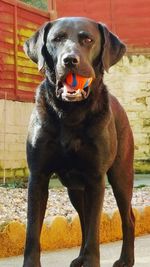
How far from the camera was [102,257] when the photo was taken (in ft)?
16.6

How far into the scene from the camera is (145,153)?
1572cm

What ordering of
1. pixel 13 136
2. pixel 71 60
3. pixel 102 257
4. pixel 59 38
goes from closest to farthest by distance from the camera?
pixel 71 60, pixel 59 38, pixel 102 257, pixel 13 136

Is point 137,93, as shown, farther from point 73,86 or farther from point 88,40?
point 73,86

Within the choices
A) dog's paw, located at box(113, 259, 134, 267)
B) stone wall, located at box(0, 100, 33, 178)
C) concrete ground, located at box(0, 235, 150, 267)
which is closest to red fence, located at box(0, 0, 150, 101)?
stone wall, located at box(0, 100, 33, 178)

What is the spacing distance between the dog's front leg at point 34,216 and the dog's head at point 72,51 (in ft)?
1.58

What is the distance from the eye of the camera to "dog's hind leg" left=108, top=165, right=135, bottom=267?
4.54 metres

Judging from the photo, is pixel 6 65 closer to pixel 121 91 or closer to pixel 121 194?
pixel 121 91

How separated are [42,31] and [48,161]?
0.71m

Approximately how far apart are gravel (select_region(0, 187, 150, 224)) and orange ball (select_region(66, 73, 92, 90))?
2.00 meters

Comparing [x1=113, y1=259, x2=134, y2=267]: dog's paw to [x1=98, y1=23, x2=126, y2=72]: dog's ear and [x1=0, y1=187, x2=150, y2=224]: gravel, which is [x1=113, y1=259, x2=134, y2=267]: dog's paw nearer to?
[x1=0, y1=187, x2=150, y2=224]: gravel

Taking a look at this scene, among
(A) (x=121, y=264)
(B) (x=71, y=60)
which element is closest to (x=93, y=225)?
(A) (x=121, y=264)

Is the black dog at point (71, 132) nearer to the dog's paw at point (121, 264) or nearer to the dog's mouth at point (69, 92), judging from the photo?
the dog's mouth at point (69, 92)

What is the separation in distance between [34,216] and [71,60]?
896mm

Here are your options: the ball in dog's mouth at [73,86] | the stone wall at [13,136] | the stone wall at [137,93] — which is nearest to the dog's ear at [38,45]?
the ball in dog's mouth at [73,86]
